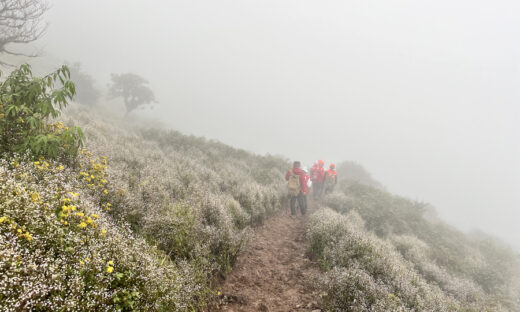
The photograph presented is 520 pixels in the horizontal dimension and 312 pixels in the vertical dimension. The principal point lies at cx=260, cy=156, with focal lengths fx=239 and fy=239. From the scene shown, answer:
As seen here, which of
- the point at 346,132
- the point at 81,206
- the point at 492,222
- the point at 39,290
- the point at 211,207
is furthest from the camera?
the point at 346,132

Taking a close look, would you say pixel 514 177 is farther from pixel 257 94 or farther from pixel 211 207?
pixel 211 207

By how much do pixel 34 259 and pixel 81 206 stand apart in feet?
3.93

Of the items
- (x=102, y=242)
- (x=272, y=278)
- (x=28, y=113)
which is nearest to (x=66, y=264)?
(x=102, y=242)

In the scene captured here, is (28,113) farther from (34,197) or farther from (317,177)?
(317,177)

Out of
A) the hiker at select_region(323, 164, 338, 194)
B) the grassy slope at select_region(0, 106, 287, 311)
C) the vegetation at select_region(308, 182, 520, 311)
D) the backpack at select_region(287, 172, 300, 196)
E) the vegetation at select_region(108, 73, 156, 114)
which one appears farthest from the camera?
the vegetation at select_region(108, 73, 156, 114)

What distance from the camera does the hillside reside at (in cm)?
253

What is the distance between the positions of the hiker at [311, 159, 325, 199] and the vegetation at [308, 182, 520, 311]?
102 inches

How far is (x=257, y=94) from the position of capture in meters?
180

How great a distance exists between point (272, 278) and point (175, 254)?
2545 mm

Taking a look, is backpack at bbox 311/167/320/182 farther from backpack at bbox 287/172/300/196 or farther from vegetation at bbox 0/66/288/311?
vegetation at bbox 0/66/288/311

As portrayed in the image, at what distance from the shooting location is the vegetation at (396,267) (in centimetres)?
456

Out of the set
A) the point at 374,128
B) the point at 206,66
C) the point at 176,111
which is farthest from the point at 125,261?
the point at 206,66

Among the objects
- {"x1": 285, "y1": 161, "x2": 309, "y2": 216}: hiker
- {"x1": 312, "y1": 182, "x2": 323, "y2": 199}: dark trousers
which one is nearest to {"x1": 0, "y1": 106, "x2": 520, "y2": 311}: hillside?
{"x1": 285, "y1": 161, "x2": 309, "y2": 216}: hiker

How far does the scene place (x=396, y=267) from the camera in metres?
5.58
